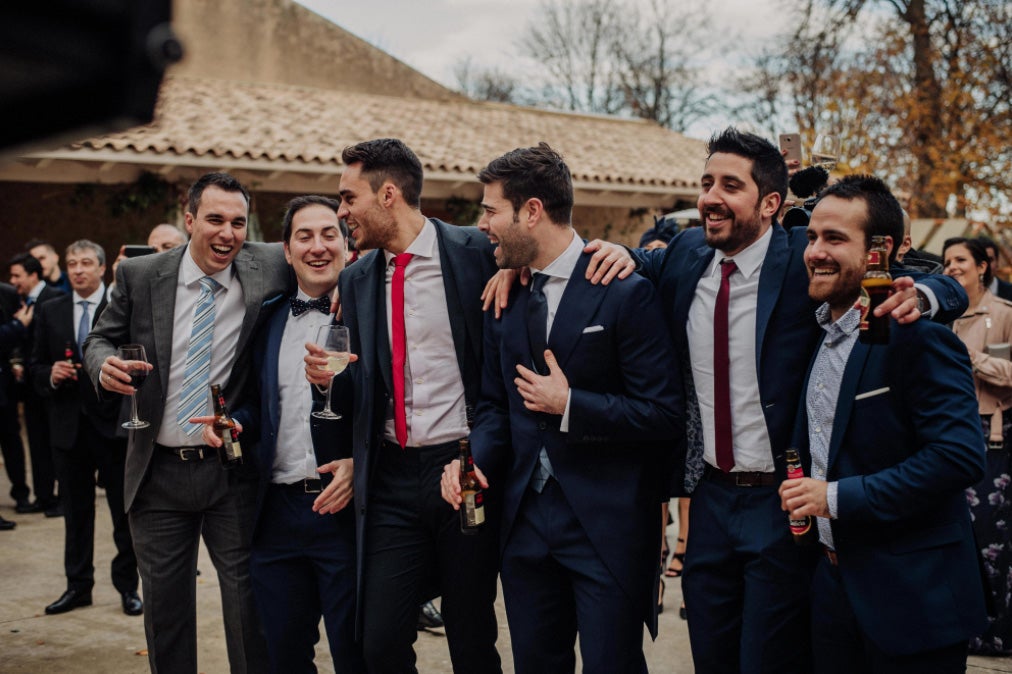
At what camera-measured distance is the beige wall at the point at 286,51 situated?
19797 mm

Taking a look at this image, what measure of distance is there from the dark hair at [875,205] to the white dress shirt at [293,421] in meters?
2.21

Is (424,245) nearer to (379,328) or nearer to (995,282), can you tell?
(379,328)

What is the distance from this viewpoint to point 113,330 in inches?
172

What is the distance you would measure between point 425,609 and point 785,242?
354 centimetres

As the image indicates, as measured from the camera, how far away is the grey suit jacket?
4191mm

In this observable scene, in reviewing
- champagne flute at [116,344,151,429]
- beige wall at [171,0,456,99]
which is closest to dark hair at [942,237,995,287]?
champagne flute at [116,344,151,429]

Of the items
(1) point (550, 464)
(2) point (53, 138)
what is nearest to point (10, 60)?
(2) point (53, 138)

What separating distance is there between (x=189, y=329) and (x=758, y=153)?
254cm

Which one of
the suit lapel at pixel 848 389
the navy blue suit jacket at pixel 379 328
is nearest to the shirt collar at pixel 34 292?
the navy blue suit jacket at pixel 379 328

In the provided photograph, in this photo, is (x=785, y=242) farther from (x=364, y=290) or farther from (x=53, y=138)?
(x=53, y=138)

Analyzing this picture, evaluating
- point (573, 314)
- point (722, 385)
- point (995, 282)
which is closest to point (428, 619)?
point (573, 314)

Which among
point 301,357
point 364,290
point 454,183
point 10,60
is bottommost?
point 301,357

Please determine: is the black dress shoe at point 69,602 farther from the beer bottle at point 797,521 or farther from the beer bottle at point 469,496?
the beer bottle at point 797,521

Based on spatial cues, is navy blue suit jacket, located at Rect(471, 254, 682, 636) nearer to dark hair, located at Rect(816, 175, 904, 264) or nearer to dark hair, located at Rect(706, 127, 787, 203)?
dark hair, located at Rect(706, 127, 787, 203)
